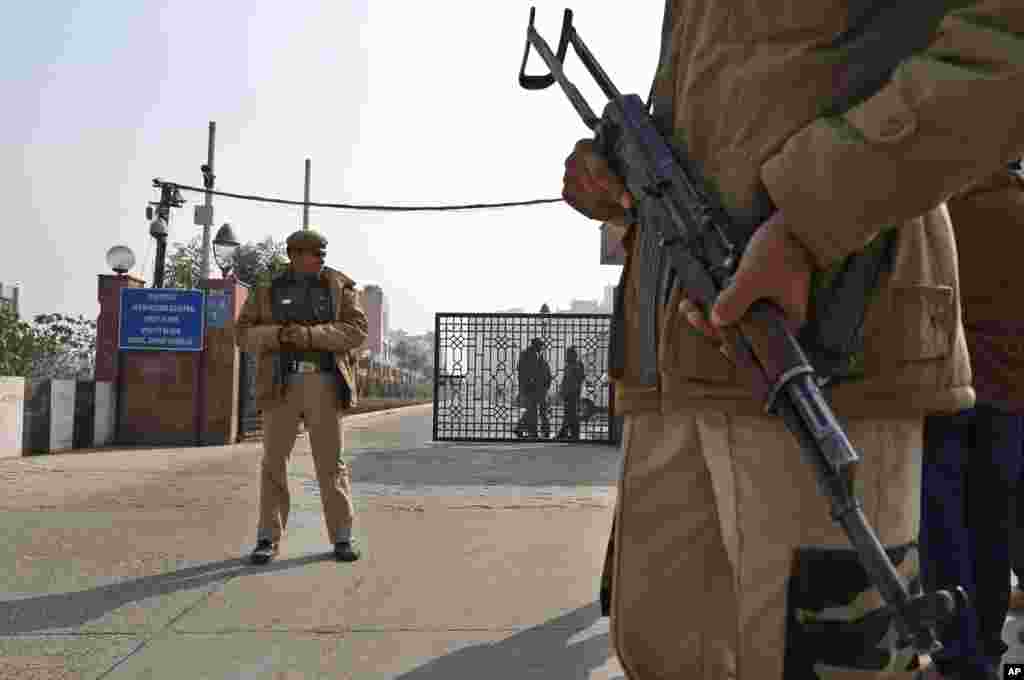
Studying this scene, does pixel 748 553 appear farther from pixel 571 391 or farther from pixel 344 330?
pixel 571 391

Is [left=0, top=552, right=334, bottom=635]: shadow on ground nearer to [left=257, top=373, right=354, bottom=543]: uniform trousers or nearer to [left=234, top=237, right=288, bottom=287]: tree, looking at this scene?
[left=257, top=373, right=354, bottom=543]: uniform trousers

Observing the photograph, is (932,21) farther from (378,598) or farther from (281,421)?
(281,421)

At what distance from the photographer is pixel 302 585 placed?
12.1 ft

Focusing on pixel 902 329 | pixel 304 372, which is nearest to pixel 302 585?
pixel 304 372

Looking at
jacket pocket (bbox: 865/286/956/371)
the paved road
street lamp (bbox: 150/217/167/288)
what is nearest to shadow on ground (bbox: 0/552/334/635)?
the paved road

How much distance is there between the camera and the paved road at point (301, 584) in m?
2.75

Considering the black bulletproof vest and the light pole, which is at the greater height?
the light pole

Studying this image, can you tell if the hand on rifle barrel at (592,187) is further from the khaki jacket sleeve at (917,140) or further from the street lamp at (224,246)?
the street lamp at (224,246)

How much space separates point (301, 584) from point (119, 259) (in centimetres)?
889

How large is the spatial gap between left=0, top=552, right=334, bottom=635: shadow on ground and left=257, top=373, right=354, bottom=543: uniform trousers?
213 millimetres

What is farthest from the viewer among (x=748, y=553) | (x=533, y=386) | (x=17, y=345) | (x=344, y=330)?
(x=17, y=345)

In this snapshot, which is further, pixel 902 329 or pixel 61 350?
pixel 61 350

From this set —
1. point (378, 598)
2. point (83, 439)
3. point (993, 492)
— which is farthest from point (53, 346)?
point (993, 492)

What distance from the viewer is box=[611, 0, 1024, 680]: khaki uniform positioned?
1033 mm
